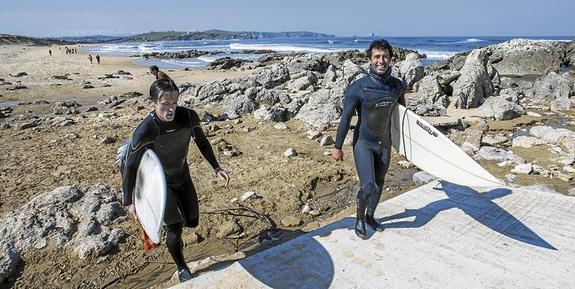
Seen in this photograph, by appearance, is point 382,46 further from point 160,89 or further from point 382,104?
point 160,89

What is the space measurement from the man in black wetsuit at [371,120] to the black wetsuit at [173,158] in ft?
5.13

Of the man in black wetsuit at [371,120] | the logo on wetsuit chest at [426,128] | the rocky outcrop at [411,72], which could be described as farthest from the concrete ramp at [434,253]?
the rocky outcrop at [411,72]

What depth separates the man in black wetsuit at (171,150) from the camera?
3.54m

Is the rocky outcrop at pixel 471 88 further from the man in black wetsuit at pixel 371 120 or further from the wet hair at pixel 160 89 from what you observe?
the wet hair at pixel 160 89

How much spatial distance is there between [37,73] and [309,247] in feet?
116

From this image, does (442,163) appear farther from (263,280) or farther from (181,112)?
(181,112)

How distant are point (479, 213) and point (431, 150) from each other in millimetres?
1002

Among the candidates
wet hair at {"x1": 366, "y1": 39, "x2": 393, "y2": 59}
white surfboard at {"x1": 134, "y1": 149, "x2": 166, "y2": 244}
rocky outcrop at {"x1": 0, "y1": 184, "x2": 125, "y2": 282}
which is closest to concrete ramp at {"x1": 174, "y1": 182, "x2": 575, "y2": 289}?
white surfboard at {"x1": 134, "y1": 149, "x2": 166, "y2": 244}

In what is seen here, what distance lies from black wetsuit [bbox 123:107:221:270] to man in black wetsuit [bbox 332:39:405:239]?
1.56 metres

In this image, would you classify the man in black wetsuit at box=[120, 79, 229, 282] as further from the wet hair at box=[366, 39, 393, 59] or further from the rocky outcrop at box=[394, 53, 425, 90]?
the rocky outcrop at box=[394, 53, 425, 90]

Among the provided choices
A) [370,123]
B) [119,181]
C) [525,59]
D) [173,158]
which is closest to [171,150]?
[173,158]

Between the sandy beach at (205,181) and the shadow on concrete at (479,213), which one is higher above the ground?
the shadow on concrete at (479,213)

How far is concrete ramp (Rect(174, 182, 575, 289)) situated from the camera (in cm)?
380

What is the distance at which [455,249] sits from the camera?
429 cm
